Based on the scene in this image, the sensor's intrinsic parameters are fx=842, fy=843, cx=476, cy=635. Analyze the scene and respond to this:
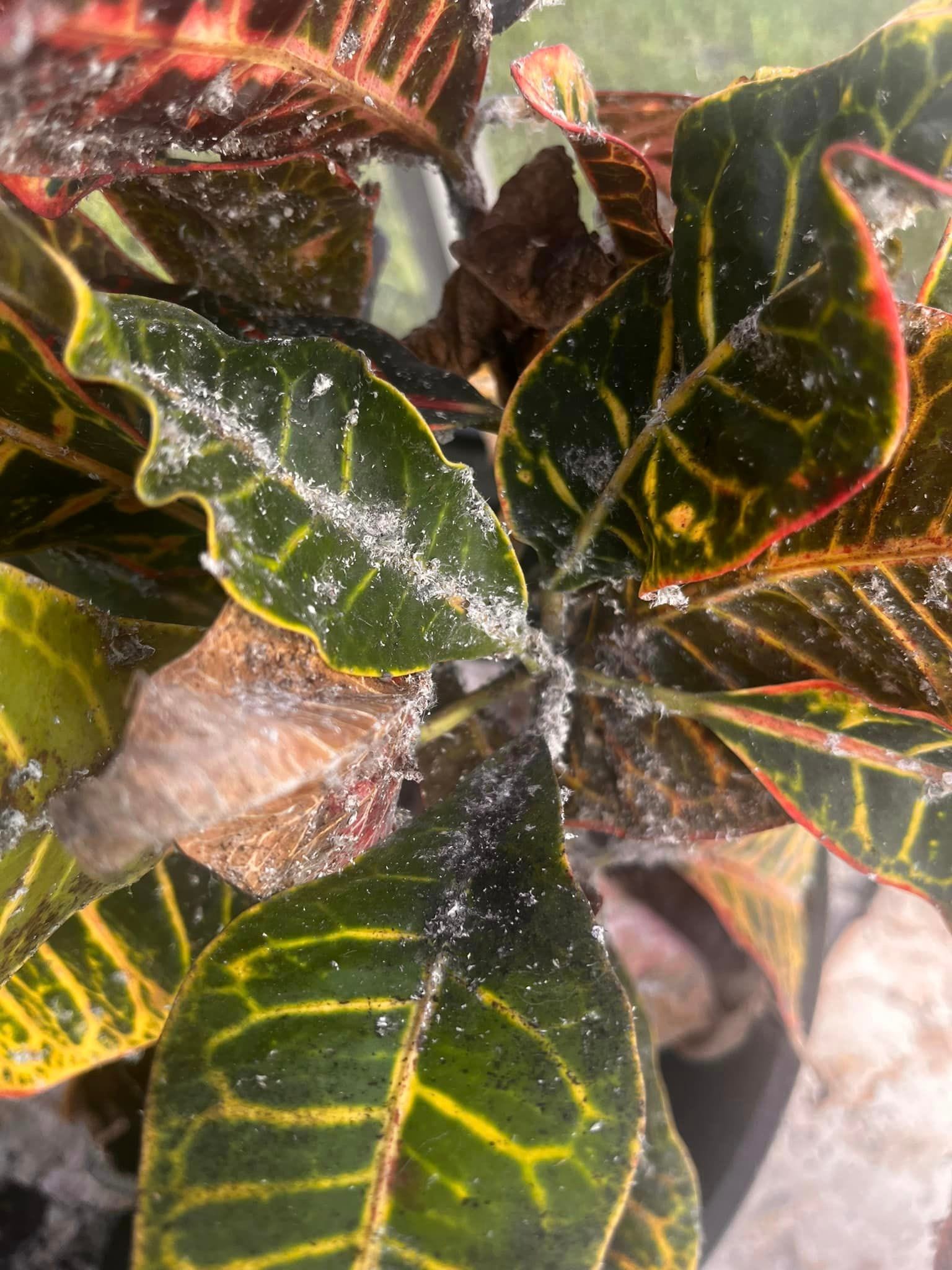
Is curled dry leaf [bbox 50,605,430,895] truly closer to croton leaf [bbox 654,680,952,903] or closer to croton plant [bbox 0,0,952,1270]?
croton plant [bbox 0,0,952,1270]

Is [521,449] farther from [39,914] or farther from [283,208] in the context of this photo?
[39,914]

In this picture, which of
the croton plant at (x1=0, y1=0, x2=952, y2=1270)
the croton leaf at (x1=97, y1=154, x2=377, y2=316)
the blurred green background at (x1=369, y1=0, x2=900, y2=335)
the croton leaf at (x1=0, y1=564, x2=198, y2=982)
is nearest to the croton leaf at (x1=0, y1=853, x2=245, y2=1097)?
the croton plant at (x1=0, y1=0, x2=952, y2=1270)

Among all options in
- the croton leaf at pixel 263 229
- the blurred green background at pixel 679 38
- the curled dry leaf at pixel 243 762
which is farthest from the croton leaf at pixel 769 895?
the blurred green background at pixel 679 38

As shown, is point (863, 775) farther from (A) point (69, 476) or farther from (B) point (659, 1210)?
(A) point (69, 476)

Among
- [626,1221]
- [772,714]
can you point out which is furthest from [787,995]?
[772,714]

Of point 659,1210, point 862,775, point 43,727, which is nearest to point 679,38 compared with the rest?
point 862,775

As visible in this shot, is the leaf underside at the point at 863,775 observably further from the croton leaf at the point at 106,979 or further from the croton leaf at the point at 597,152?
the croton leaf at the point at 106,979
